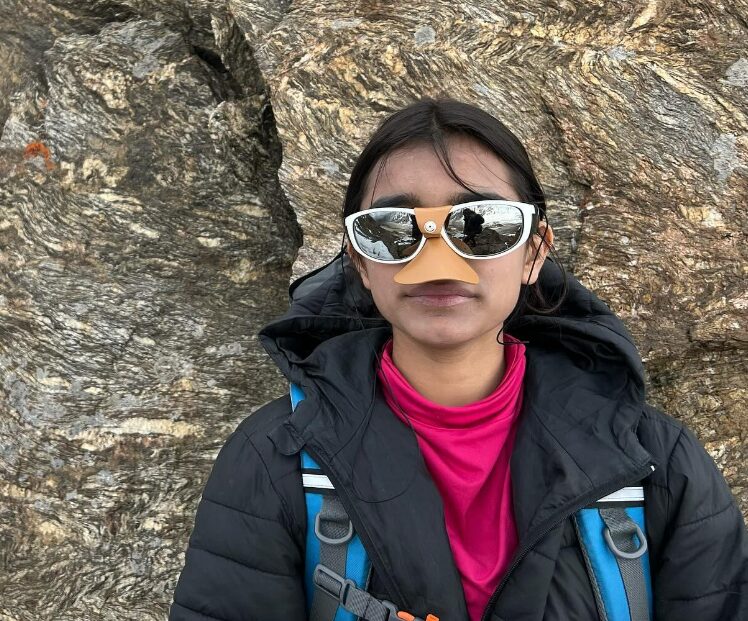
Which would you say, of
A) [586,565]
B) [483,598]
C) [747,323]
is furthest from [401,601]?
[747,323]

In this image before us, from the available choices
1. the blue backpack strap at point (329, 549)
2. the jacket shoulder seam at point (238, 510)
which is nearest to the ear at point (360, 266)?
the blue backpack strap at point (329, 549)

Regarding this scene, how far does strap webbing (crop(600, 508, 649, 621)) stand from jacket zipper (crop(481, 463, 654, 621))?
97 millimetres

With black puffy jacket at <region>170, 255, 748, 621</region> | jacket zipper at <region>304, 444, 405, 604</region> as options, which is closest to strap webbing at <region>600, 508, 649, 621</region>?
black puffy jacket at <region>170, 255, 748, 621</region>

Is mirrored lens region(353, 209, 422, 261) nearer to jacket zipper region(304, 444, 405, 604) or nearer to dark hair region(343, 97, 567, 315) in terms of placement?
dark hair region(343, 97, 567, 315)

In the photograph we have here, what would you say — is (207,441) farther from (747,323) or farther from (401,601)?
(747,323)

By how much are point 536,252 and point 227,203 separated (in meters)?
3.09

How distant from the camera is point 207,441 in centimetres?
556

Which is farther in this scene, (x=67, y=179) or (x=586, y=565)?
(x=67, y=179)

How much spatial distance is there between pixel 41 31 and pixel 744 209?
5.77m

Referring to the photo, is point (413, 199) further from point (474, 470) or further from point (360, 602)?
point (360, 602)

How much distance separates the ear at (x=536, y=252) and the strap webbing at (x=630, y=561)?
1.19 meters

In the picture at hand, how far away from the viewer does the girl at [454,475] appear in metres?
2.96

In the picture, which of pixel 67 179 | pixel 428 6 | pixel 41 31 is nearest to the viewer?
pixel 428 6

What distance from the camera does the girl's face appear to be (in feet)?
10.1
